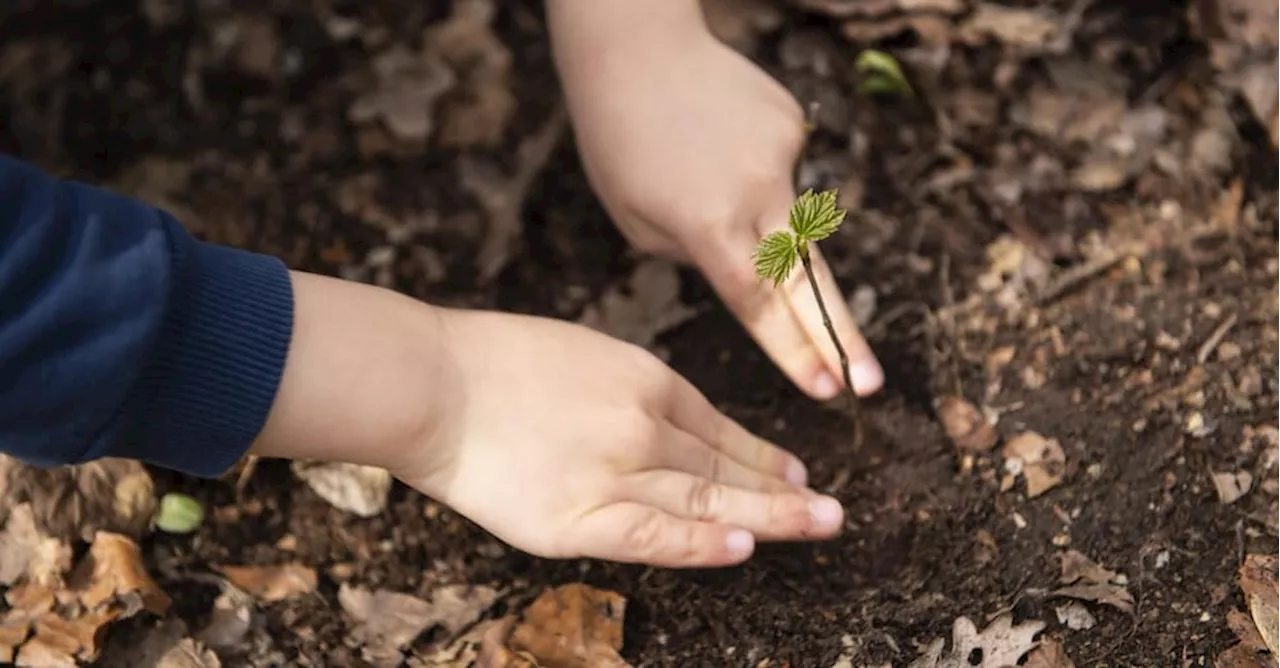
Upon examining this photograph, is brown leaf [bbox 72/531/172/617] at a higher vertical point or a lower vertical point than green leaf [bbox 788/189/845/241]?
lower

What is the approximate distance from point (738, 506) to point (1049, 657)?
1.66 ft

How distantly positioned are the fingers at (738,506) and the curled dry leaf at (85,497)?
866 millimetres

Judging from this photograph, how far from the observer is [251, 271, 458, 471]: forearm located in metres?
1.66

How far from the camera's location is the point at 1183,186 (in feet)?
7.58

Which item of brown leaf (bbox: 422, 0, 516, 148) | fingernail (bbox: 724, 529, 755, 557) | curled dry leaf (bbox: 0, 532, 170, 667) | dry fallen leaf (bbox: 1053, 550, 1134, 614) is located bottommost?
dry fallen leaf (bbox: 1053, 550, 1134, 614)

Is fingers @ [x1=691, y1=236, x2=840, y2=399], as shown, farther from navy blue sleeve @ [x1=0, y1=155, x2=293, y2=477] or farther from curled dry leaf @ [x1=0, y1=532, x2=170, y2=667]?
curled dry leaf @ [x1=0, y1=532, x2=170, y2=667]

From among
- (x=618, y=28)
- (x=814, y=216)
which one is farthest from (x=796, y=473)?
(x=618, y=28)

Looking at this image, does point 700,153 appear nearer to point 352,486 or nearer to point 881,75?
point 881,75

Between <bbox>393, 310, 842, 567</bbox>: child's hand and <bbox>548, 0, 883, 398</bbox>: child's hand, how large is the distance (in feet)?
0.75

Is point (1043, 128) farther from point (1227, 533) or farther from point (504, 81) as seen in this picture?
point (504, 81)

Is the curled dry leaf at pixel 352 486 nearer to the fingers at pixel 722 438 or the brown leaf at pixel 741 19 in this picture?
the fingers at pixel 722 438

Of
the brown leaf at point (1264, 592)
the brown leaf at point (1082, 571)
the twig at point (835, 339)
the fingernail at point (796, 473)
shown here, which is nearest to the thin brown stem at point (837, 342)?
the twig at point (835, 339)

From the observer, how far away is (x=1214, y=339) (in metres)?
2.04

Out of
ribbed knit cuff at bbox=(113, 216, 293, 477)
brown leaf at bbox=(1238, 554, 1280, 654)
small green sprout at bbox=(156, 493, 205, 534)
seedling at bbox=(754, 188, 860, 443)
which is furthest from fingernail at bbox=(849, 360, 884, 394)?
small green sprout at bbox=(156, 493, 205, 534)
